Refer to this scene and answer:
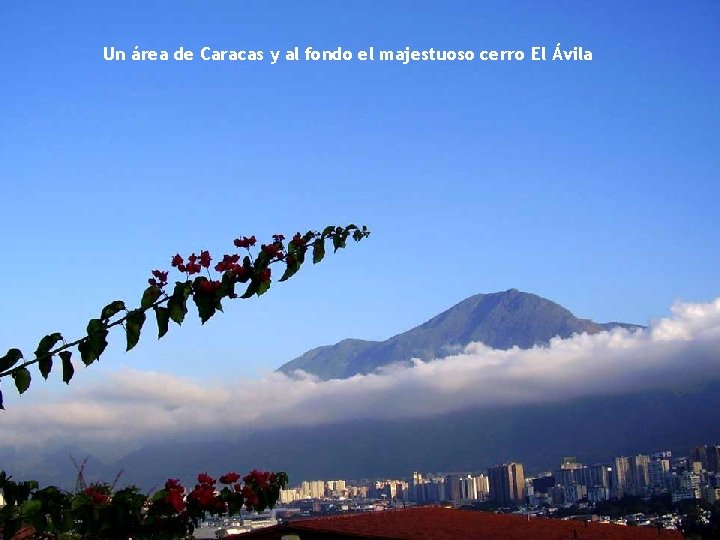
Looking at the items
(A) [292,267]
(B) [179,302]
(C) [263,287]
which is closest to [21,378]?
(B) [179,302]

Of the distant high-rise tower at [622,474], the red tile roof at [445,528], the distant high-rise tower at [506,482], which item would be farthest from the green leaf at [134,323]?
the distant high-rise tower at [622,474]

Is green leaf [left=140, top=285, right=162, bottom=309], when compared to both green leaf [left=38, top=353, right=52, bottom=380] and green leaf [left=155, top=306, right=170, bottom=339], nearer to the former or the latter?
green leaf [left=155, top=306, right=170, bottom=339]

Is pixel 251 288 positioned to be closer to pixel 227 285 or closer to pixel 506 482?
pixel 227 285

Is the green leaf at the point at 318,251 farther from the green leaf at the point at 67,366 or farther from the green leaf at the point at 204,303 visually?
the green leaf at the point at 67,366

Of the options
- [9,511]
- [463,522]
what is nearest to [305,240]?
[9,511]

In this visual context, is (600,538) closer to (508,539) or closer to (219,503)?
(508,539)
